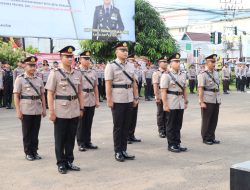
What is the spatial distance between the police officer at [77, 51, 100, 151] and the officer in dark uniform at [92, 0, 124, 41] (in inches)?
442

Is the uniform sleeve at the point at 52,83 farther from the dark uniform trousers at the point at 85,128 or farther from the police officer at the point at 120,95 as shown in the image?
the dark uniform trousers at the point at 85,128

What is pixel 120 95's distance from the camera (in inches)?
253

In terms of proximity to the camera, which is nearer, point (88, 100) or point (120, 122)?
point (120, 122)

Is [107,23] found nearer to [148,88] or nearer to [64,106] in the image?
[148,88]

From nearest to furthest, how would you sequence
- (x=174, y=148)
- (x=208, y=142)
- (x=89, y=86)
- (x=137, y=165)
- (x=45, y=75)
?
(x=137, y=165) < (x=174, y=148) < (x=89, y=86) < (x=208, y=142) < (x=45, y=75)

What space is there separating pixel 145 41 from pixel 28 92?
15072mm

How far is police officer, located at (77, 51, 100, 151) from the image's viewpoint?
7.36 meters

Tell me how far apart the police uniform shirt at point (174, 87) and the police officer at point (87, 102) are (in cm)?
130

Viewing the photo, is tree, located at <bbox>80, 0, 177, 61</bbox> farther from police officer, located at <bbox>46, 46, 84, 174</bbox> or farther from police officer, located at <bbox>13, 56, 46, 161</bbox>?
police officer, located at <bbox>46, 46, 84, 174</bbox>

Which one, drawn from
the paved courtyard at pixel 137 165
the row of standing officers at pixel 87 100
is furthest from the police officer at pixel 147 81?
the row of standing officers at pixel 87 100

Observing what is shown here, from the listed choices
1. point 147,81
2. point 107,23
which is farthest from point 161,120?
point 107,23

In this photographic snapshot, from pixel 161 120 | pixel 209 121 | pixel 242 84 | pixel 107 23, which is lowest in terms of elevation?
pixel 242 84

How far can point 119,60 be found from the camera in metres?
6.53

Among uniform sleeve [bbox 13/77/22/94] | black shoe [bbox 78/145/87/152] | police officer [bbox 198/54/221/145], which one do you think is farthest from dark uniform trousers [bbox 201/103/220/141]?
uniform sleeve [bbox 13/77/22/94]
